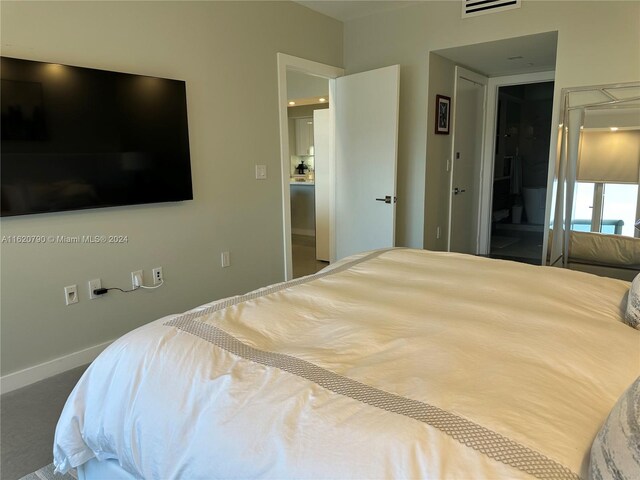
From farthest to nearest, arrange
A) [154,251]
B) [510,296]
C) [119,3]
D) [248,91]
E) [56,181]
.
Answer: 1. [248,91]
2. [154,251]
3. [119,3]
4. [56,181]
5. [510,296]

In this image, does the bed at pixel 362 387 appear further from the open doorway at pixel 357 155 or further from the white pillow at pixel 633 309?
the open doorway at pixel 357 155

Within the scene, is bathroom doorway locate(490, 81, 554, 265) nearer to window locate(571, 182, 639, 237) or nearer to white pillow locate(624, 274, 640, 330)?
window locate(571, 182, 639, 237)

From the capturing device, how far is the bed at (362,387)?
0.85m

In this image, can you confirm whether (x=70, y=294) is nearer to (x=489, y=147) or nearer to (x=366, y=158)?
(x=366, y=158)

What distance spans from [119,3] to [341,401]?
2.78 m

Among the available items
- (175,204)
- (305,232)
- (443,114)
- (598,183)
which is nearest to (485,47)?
(443,114)

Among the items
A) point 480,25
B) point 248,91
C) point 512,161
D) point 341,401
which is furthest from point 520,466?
point 512,161

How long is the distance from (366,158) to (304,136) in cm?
345

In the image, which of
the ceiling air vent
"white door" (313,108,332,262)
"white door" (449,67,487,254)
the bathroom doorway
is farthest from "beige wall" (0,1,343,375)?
the bathroom doorway

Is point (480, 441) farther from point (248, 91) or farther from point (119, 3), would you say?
point (248, 91)

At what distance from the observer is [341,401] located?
3.24ft

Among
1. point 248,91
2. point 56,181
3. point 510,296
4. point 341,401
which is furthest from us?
point 248,91

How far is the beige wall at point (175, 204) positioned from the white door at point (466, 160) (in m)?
1.57

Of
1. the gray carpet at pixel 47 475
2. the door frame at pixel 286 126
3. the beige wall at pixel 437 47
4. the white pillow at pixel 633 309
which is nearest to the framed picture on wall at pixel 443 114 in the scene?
the beige wall at pixel 437 47
